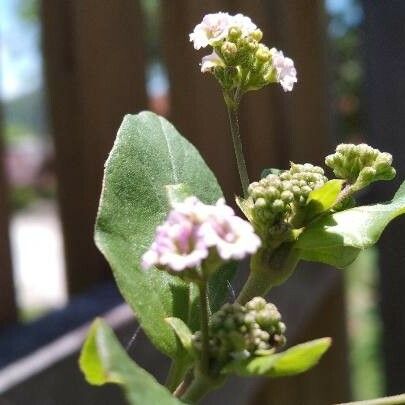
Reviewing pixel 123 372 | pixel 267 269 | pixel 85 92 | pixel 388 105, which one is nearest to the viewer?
pixel 123 372

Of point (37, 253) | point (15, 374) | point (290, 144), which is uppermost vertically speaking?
point (290, 144)

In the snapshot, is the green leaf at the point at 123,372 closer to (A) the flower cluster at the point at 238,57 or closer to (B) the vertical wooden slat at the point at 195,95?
(A) the flower cluster at the point at 238,57

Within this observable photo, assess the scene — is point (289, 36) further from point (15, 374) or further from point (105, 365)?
point (105, 365)

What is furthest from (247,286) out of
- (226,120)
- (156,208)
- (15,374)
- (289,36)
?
(289,36)

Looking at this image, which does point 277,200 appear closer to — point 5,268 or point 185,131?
point 5,268

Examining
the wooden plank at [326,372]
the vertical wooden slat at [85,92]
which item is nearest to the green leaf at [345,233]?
the vertical wooden slat at [85,92]

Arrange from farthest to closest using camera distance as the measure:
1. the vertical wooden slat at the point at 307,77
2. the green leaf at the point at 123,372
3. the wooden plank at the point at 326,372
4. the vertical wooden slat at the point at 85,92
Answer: the wooden plank at the point at 326,372 < the vertical wooden slat at the point at 307,77 < the vertical wooden slat at the point at 85,92 < the green leaf at the point at 123,372

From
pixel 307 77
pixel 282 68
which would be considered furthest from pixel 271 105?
pixel 282 68
